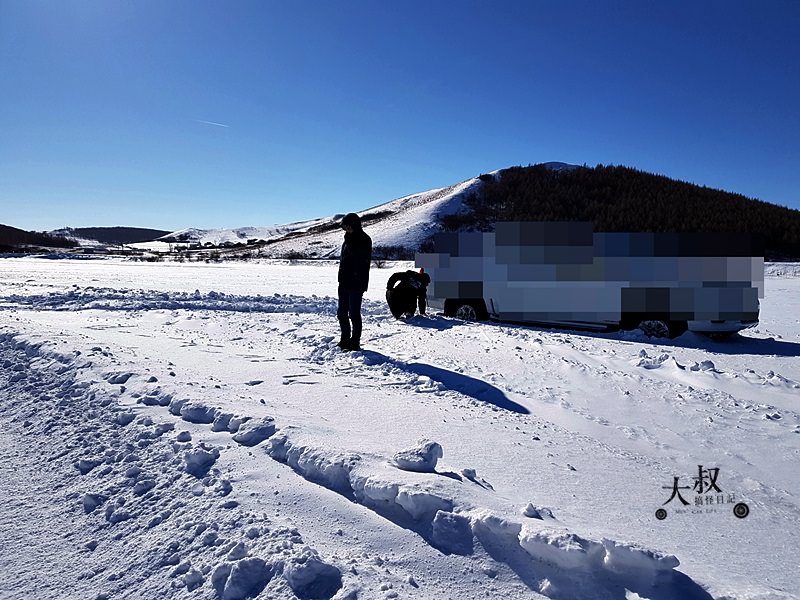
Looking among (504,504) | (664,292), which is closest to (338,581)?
(504,504)

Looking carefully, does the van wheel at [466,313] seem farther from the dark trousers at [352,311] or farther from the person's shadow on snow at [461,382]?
the person's shadow on snow at [461,382]

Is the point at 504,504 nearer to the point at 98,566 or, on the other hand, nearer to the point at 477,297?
the point at 98,566

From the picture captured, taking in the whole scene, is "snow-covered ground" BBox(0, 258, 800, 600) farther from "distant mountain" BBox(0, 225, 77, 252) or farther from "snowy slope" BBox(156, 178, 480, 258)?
"distant mountain" BBox(0, 225, 77, 252)

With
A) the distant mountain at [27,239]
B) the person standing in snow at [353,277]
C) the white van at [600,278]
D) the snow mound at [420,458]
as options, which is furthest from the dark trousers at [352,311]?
the distant mountain at [27,239]

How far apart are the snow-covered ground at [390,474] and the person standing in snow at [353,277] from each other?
48 cm

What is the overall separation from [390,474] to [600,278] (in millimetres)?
7157

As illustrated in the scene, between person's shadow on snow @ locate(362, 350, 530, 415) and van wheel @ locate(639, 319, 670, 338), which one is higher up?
van wheel @ locate(639, 319, 670, 338)

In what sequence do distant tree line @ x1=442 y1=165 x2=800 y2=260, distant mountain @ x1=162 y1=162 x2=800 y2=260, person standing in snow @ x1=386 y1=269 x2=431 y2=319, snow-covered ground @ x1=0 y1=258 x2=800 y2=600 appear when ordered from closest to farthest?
snow-covered ground @ x1=0 y1=258 x2=800 y2=600 → person standing in snow @ x1=386 y1=269 x2=431 y2=319 → distant tree line @ x1=442 y1=165 x2=800 y2=260 → distant mountain @ x1=162 y1=162 x2=800 y2=260

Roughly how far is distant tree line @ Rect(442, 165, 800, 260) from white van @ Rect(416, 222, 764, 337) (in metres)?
41.9

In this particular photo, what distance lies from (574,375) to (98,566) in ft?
15.9

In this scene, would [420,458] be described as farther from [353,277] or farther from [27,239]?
[27,239]

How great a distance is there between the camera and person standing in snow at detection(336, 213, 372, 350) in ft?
21.4

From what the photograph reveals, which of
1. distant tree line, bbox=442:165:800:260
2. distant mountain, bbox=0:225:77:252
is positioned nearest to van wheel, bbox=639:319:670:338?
distant tree line, bbox=442:165:800:260

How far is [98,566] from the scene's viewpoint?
2244mm
